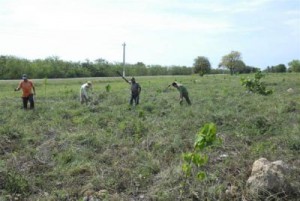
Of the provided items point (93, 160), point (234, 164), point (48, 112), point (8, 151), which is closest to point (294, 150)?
point (234, 164)

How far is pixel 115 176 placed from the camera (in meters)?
6.95

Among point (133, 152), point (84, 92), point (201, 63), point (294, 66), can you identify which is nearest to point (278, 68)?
point (294, 66)

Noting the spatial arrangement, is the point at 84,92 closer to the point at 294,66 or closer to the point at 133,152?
the point at 133,152

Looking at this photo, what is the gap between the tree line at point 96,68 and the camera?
142ft

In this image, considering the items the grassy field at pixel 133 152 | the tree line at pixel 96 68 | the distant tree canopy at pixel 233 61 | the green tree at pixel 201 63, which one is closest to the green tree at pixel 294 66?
the tree line at pixel 96 68

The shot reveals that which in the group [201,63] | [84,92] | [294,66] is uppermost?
[201,63]

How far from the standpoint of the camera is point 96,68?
55.3 m

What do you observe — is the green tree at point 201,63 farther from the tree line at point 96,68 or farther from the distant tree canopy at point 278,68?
the distant tree canopy at point 278,68

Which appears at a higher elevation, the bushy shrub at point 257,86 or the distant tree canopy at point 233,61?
the distant tree canopy at point 233,61

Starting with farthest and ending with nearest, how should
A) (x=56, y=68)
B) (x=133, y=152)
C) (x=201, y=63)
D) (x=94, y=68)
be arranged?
(x=201, y=63) → (x=94, y=68) → (x=56, y=68) → (x=133, y=152)

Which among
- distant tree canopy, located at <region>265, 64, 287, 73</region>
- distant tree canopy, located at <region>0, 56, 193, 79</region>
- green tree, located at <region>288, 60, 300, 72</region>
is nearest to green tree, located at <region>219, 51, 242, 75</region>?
distant tree canopy, located at <region>265, 64, 287, 73</region>

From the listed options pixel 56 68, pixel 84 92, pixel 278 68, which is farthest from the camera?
pixel 278 68

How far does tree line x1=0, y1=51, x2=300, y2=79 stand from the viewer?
43281 mm

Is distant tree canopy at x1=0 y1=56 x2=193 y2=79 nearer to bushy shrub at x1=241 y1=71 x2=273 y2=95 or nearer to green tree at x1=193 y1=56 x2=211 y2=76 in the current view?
green tree at x1=193 y1=56 x2=211 y2=76
